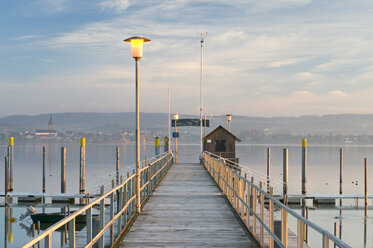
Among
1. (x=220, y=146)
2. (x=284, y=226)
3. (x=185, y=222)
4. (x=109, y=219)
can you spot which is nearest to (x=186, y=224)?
(x=185, y=222)

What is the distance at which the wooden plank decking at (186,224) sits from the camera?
9.62 m

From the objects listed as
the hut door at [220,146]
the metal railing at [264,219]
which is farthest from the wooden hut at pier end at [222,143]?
the metal railing at [264,219]

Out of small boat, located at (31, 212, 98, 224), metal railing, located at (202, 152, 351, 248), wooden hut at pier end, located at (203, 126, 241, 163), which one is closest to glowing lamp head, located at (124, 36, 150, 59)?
metal railing, located at (202, 152, 351, 248)

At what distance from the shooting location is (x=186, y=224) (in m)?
11.6

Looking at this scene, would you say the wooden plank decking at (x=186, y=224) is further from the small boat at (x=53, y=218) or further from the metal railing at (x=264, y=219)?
the small boat at (x=53, y=218)

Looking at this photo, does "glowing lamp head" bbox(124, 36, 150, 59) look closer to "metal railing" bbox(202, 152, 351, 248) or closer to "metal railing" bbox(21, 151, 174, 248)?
"metal railing" bbox(21, 151, 174, 248)

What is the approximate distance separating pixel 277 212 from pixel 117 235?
25.0 metres

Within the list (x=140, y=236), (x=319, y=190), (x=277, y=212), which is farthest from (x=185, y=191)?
(x=319, y=190)

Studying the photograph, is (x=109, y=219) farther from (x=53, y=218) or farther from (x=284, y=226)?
(x=53, y=218)

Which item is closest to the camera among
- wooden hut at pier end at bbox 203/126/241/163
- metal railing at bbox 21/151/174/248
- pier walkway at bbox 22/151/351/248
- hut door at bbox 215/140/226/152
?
metal railing at bbox 21/151/174/248

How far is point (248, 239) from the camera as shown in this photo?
9914mm

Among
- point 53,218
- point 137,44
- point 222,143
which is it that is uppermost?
point 137,44

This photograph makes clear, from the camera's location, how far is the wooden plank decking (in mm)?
9617

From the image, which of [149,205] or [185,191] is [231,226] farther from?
[185,191]
